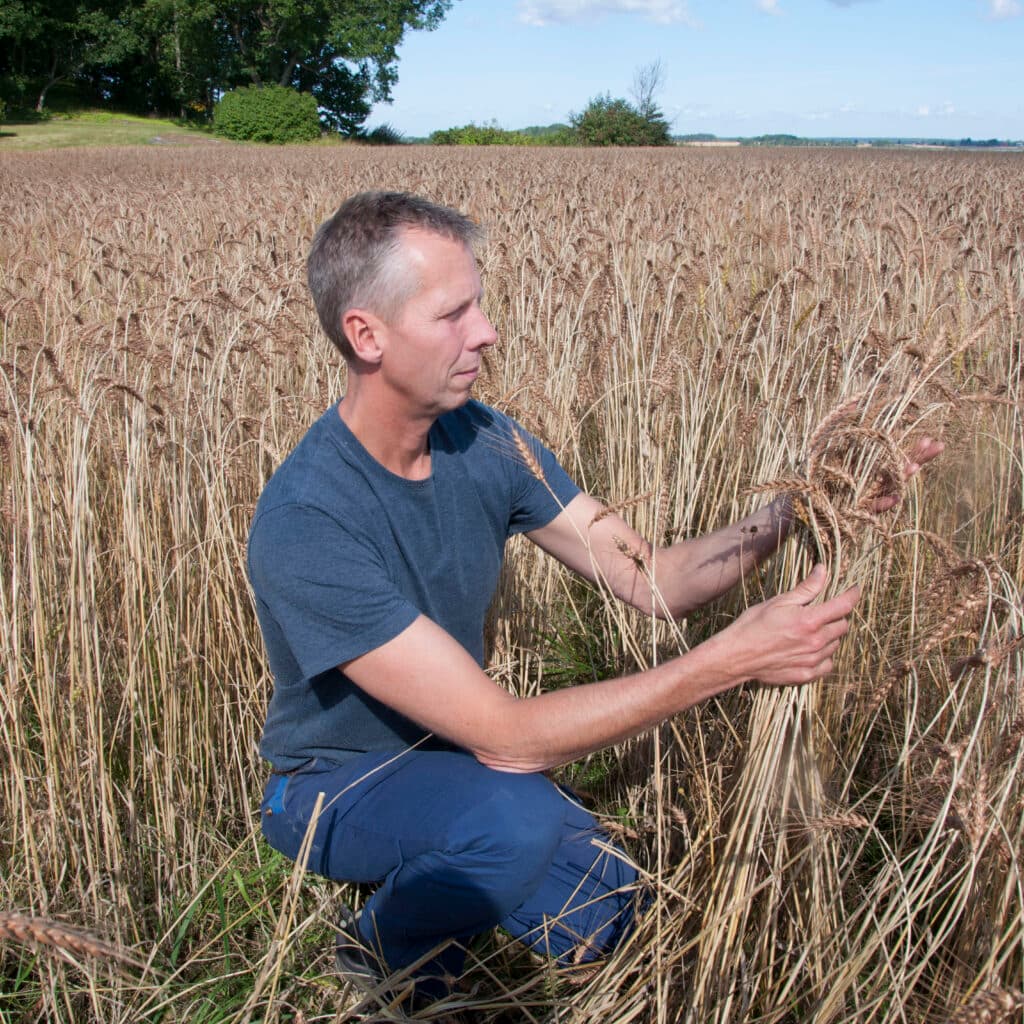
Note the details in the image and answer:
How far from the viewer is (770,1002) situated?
143 cm

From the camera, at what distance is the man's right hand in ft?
4.10

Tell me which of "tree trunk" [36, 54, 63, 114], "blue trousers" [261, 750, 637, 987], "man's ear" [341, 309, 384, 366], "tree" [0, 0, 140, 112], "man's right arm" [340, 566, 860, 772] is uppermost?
"tree" [0, 0, 140, 112]

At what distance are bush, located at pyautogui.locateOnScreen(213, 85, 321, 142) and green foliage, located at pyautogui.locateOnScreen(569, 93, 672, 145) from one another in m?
11.8

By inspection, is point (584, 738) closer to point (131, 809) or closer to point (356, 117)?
point (131, 809)

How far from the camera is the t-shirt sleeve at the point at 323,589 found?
144cm

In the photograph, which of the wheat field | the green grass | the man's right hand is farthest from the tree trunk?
the man's right hand

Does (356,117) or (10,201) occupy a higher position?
(356,117)

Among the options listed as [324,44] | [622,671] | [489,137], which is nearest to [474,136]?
[489,137]

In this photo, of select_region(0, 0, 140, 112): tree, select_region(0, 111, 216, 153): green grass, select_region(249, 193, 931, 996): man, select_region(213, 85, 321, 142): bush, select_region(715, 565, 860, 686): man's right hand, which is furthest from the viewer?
select_region(0, 0, 140, 112): tree

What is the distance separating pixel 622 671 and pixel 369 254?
1.13 metres

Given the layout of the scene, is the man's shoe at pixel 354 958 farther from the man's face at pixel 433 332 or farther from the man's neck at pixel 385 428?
the man's face at pixel 433 332

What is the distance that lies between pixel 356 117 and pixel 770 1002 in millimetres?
50690

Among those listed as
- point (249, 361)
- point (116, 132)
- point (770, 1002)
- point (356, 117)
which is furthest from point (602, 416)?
point (356, 117)

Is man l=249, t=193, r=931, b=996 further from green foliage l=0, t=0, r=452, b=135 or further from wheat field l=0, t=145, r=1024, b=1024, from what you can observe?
green foliage l=0, t=0, r=452, b=135
